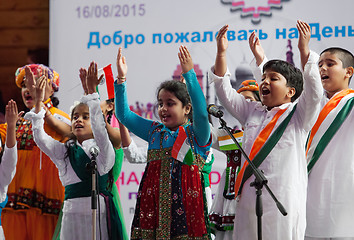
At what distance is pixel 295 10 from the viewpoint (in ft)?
16.2

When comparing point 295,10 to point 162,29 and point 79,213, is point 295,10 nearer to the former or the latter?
point 162,29

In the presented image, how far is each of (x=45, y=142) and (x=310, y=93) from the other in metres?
1.77

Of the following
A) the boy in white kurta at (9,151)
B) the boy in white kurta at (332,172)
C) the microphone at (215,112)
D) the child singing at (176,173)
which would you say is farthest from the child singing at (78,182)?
the boy in white kurta at (332,172)

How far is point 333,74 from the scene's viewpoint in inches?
127

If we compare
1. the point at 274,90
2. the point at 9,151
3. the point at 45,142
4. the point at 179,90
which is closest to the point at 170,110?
the point at 179,90

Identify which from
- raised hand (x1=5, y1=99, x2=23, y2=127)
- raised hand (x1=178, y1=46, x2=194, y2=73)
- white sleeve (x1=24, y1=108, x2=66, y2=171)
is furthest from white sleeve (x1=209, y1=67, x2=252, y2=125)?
raised hand (x1=5, y1=99, x2=23, y2=127)

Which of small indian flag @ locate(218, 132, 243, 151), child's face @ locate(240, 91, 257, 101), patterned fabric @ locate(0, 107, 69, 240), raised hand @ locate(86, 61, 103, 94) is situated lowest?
patterned fabric @ locate(0, 107, 69, 240)

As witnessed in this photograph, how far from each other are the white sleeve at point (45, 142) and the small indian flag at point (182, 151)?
1.02 m

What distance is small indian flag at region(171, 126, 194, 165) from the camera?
2.94m

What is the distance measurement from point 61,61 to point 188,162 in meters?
2.71

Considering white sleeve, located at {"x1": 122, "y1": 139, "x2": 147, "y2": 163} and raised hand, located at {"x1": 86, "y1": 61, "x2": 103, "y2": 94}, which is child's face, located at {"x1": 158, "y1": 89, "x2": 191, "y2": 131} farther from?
white sleeve, located at {"x1": 122, "y1": 139, "x2": 147, "y2": 163}

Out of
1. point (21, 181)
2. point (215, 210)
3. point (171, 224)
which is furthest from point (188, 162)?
point (21, 181)

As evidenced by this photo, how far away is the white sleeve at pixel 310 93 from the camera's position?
260 cm

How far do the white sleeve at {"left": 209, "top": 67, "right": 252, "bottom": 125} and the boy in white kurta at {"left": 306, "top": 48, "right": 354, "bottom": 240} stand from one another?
47 cm
